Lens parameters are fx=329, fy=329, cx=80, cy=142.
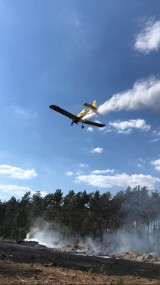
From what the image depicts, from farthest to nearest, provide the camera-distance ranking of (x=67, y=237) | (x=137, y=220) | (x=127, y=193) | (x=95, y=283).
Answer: (x=67, y=237)
(x=127, y=193)
(x=137, y=220)
(x=95, y=283)

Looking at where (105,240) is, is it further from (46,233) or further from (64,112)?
(64,112)

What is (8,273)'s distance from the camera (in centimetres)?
1778

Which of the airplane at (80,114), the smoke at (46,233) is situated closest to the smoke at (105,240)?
the smoke at (46,233)

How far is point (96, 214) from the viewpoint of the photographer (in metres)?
101

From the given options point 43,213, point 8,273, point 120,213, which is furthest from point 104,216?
point 8,273

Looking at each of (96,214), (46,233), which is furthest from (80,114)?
(46,233)

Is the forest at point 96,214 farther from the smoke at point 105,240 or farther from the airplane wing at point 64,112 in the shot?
the airplane wing at point 64,112

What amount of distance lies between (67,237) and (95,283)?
110689mm

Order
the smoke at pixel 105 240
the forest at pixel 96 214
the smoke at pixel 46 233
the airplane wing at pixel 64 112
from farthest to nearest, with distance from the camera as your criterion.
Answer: the smoke at pixel 46 233, the forest at pixel 96 214, the smoke at pixel 105 240, the airplane wing at pixel 64 112

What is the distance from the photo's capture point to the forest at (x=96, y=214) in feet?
327

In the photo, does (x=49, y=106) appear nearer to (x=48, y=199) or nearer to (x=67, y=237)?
(x=48, y=199)

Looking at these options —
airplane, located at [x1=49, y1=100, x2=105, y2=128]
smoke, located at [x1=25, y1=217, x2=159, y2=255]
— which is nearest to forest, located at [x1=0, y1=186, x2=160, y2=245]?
smoke, located at [x1=25, y1=217, x2=159, y2=255]

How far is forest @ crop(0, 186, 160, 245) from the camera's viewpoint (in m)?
99.6

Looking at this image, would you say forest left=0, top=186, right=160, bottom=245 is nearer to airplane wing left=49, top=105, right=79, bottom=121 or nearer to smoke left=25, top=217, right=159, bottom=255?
smoke left=25, top=217, right=159, bottom=255
